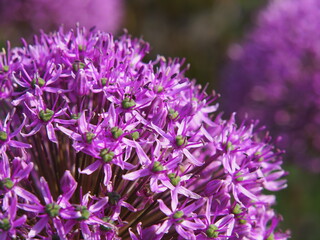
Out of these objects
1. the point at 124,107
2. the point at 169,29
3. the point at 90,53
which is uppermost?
the point at 169,29

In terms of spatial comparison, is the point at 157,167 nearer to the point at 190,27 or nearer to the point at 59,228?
the point at 59,228

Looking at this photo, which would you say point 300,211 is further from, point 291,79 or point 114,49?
point 114,49

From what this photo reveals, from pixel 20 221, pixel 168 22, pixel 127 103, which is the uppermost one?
pixel 168 22

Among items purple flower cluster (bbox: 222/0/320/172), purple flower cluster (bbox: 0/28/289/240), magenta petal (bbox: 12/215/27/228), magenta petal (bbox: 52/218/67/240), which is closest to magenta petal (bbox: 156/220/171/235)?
purple flower cluster (bbox: 0/28/289/240)

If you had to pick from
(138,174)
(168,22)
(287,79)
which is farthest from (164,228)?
(168,22)

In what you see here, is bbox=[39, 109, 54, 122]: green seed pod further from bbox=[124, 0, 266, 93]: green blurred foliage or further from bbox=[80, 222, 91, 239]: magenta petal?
bbox=[124, 0, 266, 93]: green blurred foliage

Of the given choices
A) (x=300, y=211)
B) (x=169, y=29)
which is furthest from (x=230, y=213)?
(x=169, y=29)
